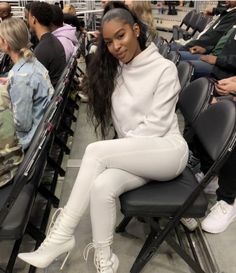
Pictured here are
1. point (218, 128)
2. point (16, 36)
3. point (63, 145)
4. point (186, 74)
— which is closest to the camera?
point (218, 128)

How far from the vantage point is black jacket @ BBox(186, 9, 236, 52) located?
10.7ft

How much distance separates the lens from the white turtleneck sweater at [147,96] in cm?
146

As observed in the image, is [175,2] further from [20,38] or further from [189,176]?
[189,176]

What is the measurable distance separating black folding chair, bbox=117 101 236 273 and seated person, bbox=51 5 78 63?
5.52 feet

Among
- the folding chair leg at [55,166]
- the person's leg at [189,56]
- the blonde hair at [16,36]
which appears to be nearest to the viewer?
the blonde hair at [16,36]

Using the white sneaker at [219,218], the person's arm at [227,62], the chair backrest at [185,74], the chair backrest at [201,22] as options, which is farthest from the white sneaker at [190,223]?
the chair backrest at [201,22]

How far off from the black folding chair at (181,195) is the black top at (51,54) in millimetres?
1486

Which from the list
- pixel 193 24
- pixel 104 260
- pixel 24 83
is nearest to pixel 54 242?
pixel 104 260

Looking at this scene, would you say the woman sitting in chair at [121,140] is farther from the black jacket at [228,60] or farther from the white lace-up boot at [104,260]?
the black jacket at [228,60]

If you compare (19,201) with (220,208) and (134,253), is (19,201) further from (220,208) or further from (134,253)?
(220,208)

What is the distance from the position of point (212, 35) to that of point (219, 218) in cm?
224

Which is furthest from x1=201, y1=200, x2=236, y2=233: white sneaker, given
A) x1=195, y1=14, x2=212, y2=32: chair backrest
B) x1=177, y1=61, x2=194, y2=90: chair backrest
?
x1=195, y1=14, x2=212, y2=32: chair backrest

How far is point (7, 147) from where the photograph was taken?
1.39 m

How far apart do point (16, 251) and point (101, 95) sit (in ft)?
2.56
